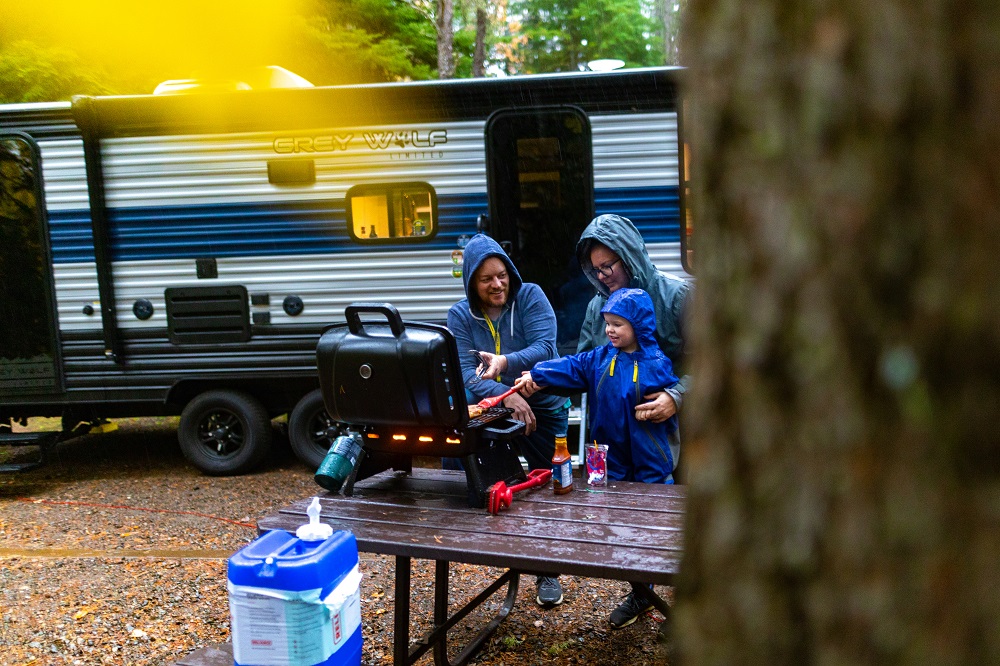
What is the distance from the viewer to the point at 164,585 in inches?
170

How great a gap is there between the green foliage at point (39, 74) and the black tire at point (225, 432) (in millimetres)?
5008

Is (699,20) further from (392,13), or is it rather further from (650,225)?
(392,13)

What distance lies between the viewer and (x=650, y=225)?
237 inches

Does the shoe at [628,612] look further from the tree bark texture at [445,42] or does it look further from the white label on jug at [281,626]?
the tree bark texture at [445,42]

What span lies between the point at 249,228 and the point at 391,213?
110 centimetres

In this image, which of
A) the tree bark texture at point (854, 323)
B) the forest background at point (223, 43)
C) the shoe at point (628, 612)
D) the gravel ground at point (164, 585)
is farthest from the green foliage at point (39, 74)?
the tree bark texture at point (854, 323)

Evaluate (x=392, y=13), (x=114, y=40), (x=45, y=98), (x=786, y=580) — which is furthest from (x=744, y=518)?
(x=392, y=13)

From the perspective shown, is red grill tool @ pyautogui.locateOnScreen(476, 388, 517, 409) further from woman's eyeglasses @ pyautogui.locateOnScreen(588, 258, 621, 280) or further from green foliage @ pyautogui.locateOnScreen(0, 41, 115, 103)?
green foliage @ pyautogui.locateOnScreen(0, 41, 115, 103)

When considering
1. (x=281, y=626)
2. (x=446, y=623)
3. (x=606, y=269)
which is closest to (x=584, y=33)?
(x=606, y=269)

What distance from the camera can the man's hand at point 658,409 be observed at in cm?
326

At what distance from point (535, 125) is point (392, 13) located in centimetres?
822

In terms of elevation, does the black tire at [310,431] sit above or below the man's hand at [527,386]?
below

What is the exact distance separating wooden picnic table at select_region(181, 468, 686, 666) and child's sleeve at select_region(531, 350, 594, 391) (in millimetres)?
472

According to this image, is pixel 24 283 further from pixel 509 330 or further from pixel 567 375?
pixel 567 375
